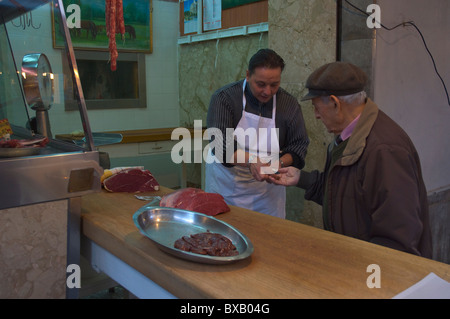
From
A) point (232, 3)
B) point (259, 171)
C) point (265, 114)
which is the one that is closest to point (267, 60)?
point (265, 114)

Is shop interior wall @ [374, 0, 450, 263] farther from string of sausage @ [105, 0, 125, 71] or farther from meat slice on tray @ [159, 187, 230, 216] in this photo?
string of sausage @ [105, 0, 125, 71]

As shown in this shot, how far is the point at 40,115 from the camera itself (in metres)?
2.18

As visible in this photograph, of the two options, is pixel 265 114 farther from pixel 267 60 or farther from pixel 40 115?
pixel 40 115

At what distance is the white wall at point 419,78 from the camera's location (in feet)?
11.5

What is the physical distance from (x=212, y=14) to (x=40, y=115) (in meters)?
4.52

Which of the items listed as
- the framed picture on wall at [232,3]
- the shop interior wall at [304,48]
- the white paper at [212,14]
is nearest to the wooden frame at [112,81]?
the white paper at [212,14]

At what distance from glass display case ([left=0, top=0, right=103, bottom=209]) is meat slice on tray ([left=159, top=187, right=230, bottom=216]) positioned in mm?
430

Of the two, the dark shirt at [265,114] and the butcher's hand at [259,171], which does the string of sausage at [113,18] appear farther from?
the butcher's hand at [259,171]

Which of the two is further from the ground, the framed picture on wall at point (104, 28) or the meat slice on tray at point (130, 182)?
the framed picture on wall at point (104, 28)

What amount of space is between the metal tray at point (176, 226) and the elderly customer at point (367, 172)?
0.55 m
